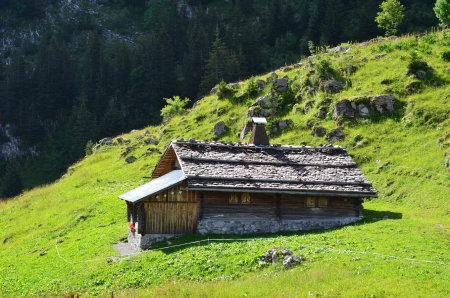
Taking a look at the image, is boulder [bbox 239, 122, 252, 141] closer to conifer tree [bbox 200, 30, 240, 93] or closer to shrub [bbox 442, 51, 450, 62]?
shrub [bbox 442, 51, 450, 62]

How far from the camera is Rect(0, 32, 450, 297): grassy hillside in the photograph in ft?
82.6

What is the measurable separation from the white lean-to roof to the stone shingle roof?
3.57 ft

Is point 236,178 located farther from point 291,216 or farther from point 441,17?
point 441,17

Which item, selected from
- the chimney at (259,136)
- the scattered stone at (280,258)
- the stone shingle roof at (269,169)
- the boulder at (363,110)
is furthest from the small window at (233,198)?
the boulder at (363,110)

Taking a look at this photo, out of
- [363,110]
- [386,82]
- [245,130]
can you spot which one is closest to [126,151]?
[245,130]

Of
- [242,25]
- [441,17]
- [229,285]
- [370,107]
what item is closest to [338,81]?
[370,107]

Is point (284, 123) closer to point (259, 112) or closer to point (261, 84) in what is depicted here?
point (259, 112)

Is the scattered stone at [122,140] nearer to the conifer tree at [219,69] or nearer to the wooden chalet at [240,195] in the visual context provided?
the conifer tree at [219,69]

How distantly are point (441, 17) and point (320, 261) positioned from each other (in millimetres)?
46854

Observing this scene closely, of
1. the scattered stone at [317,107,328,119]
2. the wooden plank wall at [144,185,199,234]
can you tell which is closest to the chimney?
the wooden plank wall at [144,185,199,234]

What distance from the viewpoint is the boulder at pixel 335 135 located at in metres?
51.7

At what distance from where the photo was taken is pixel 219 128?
2402 inches

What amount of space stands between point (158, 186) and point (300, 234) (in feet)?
30.6

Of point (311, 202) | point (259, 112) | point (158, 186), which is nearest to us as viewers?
point (158, 186)
